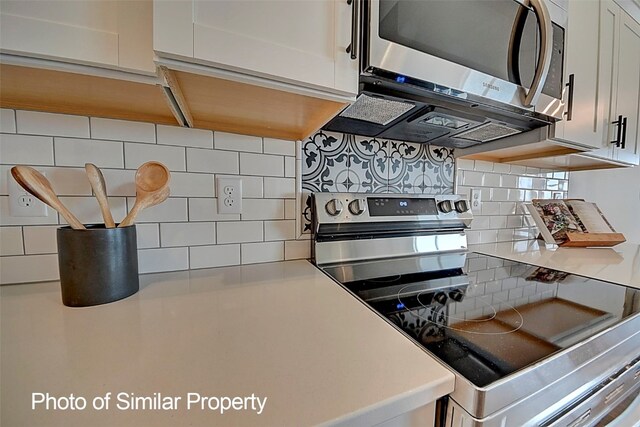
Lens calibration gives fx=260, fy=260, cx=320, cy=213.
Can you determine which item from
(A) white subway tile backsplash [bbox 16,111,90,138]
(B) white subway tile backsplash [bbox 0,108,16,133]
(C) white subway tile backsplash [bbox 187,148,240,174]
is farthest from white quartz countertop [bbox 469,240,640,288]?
(B) white subway tile backsplash [bbox 0,108,16,133]

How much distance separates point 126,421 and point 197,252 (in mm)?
562

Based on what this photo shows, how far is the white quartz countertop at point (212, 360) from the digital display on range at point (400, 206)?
1.46 feet

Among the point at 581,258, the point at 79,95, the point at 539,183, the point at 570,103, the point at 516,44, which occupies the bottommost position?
the point at 581,258

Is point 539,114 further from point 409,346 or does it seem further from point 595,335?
point 409,346

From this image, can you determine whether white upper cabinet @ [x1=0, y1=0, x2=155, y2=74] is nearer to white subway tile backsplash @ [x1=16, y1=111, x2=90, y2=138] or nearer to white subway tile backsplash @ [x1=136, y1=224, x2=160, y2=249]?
white subway tile backsplash @ [x1=16, y1=111, x2=90, y2=138]

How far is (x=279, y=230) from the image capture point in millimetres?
900

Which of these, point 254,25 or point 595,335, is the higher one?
point 254,25

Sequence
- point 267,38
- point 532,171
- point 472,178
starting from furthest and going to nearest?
point 532,171 < point 472,178 < point 267,38

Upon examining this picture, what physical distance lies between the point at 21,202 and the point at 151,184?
297mm

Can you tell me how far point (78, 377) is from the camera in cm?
33

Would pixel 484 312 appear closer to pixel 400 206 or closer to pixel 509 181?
pixel 400 206

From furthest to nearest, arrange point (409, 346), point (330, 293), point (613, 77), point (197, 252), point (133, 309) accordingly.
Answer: point (613, 77)
point (197, 252)
point (330, 293)
point (133, 309)
point (409, 346)

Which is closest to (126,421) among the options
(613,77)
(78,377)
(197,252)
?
(78,377)

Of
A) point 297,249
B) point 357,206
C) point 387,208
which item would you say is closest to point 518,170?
point 387,208
